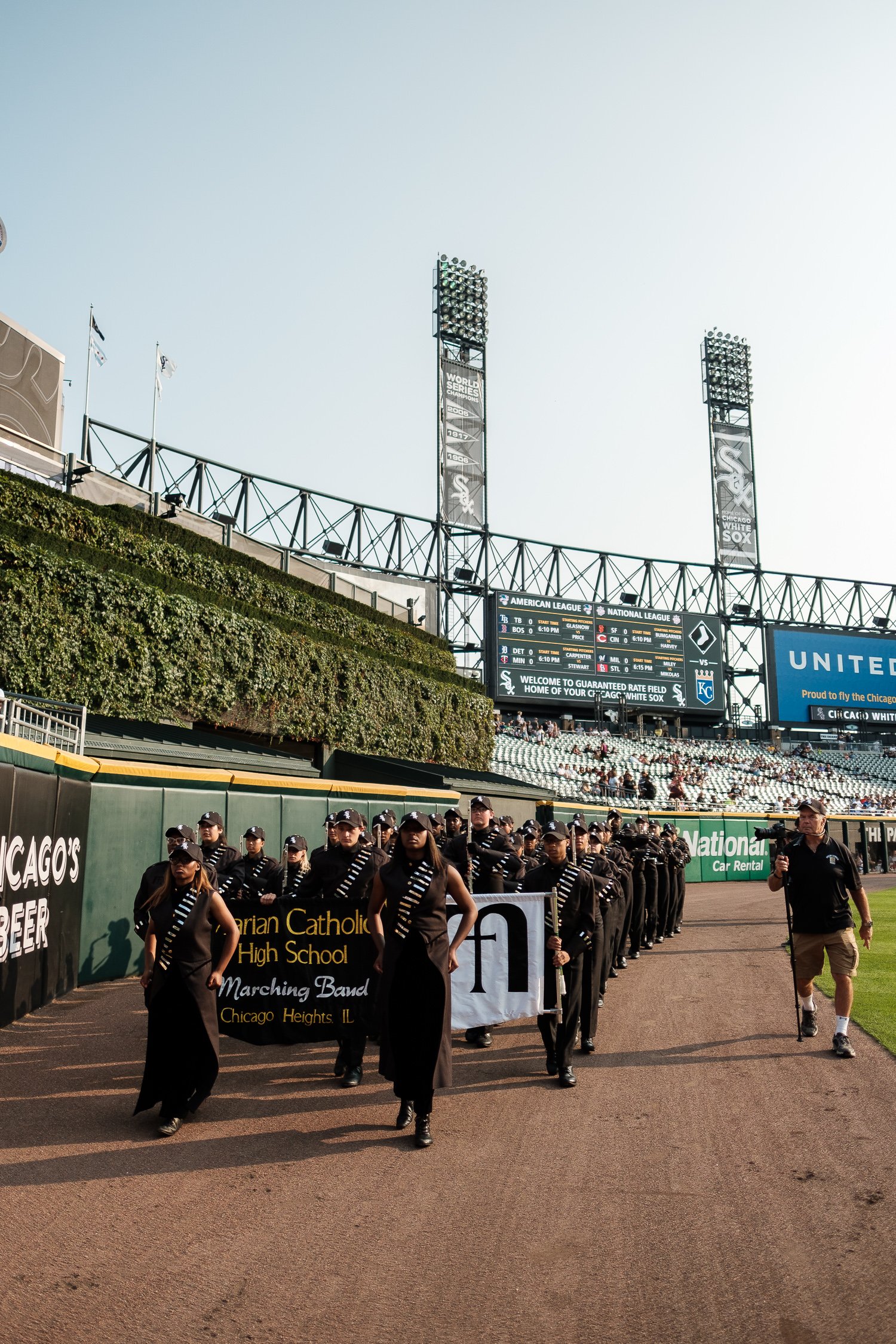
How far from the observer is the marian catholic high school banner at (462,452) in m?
51.2

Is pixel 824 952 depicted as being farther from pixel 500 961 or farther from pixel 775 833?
pixel 500 961

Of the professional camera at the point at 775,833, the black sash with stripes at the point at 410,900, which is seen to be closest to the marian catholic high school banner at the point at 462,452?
the professional camera at the point at 775,833

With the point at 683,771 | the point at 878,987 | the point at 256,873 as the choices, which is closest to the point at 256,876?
the point at 256,873

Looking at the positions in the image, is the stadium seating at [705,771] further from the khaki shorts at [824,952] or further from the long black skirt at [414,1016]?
the long black skirt at [414,1016]

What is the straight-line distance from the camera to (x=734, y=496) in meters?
61.8

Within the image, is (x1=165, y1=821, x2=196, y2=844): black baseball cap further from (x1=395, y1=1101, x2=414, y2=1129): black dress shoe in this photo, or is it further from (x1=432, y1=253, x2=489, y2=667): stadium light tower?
(x1=432, y1=253, x2=489, y2=667): stadium light tower

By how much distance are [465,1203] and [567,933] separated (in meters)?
3.09

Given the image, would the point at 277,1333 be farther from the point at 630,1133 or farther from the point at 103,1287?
the point at 630,1133

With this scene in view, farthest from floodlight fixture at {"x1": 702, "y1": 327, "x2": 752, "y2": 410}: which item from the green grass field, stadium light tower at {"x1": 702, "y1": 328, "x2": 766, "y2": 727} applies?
the green grass field

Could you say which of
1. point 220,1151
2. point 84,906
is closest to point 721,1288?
point 220,1151

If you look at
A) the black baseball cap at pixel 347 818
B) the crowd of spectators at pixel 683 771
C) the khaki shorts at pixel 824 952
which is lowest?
the khaki shorts at pixel 824 952

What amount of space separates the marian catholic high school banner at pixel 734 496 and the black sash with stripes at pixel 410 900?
57.4 metres

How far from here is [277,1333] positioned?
11.7 feet

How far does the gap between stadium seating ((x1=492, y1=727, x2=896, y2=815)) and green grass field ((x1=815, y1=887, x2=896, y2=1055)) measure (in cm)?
2087
